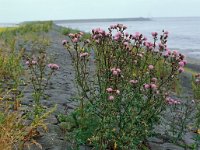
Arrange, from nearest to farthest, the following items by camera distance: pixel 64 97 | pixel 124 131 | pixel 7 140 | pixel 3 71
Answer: pixel 7 140, pixel 124 131, pixel 64 97, pixel 3 71

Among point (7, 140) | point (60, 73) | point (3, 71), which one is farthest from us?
point (60, 73)

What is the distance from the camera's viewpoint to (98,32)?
5176 mm

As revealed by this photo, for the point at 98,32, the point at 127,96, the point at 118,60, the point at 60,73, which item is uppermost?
the point at 98,32

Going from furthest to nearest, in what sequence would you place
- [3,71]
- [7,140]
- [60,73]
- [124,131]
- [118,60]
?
[60,73] < [3,71] < [118,60] < [124,131] < [7,140]

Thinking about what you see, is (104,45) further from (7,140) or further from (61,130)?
(7,140)

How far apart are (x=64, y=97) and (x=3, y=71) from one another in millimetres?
1558

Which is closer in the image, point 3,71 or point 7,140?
point 7,140

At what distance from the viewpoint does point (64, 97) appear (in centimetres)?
737

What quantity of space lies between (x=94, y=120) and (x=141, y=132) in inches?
23.7

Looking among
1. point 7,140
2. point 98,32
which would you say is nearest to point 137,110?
point 98,32

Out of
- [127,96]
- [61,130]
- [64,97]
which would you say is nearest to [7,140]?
[61,130]

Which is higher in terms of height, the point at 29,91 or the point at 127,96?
the point at 127,96

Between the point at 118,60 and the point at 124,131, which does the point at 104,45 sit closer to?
the point at 118,60

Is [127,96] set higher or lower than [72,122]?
higher
